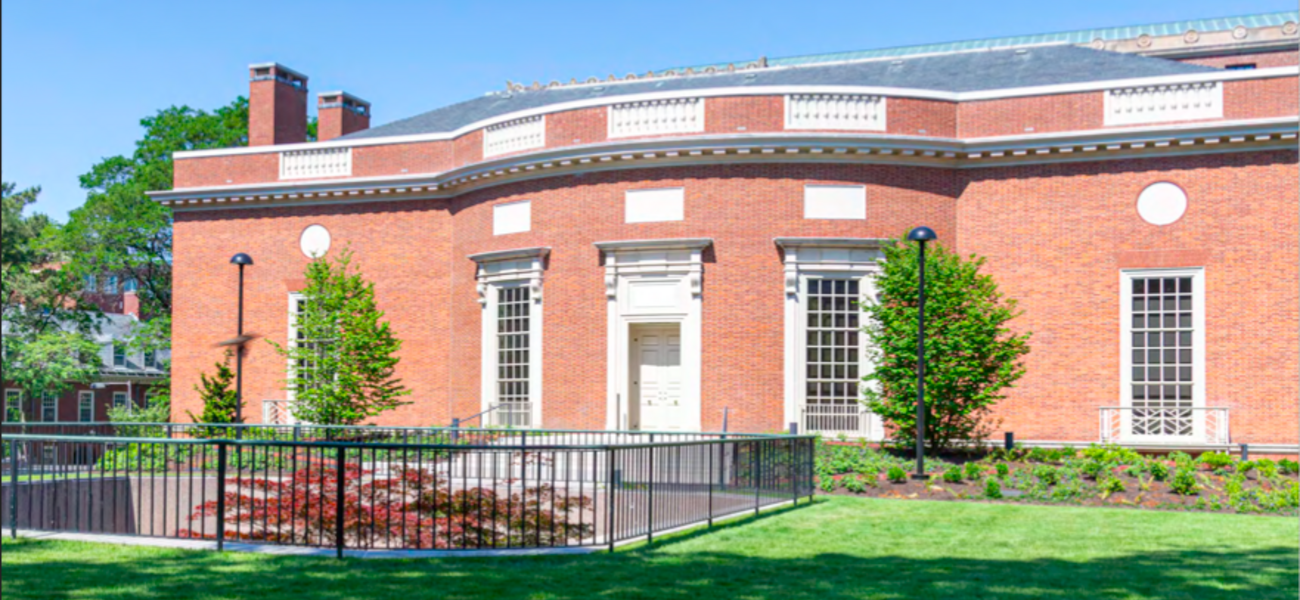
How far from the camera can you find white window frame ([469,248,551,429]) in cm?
2894

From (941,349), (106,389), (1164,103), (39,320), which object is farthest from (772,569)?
(106,389)

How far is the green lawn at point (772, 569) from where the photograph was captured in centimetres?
953

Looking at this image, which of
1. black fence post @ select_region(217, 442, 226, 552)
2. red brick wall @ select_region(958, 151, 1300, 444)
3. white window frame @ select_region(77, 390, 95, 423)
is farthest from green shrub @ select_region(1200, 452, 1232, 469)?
white window frame @ select_region(77, 390, 95, 423)

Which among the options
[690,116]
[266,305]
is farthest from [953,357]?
[266,305]

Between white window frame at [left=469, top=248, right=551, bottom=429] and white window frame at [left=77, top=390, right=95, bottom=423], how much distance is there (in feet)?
121

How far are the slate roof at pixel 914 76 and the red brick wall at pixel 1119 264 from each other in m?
3.37

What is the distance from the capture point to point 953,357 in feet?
79.9

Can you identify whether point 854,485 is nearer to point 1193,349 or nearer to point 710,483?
point 710,483

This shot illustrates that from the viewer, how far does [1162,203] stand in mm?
25969

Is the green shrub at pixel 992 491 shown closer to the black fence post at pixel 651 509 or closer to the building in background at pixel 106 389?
the black fence post at pixel 651 509

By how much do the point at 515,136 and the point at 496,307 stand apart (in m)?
4.07

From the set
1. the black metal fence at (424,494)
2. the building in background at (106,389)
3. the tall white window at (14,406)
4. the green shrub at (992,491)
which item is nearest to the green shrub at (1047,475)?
the green shrub at (992,491)

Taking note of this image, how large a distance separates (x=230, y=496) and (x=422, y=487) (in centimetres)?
205

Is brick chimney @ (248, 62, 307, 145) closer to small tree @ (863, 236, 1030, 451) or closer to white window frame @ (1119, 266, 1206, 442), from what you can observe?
small tree @ (863, 236, 1030, 451)
